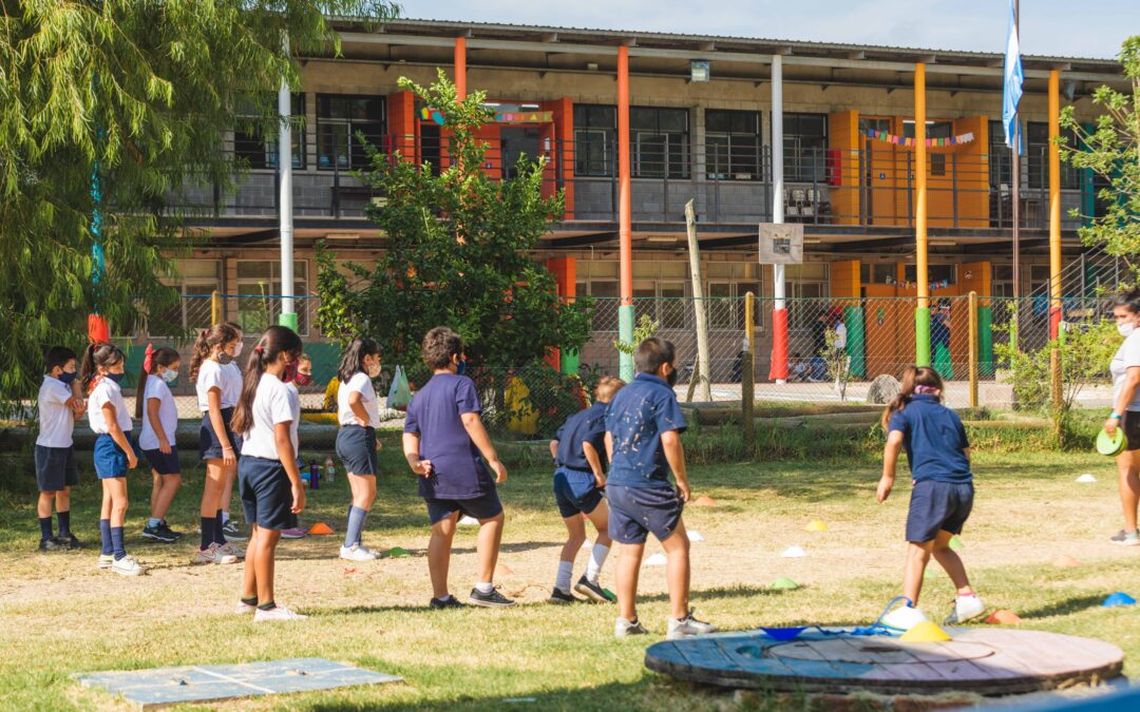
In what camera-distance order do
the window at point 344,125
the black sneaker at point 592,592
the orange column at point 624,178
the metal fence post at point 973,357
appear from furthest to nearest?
the window at point 344,125 → the orange column at point 624,178 → the metal fence post at point 973,357 → the black sneaker at point 592,592

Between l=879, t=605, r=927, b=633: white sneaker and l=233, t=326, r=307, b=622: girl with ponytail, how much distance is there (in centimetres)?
320

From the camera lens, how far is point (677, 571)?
7281 millimetres

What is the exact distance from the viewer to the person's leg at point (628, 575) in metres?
7.41

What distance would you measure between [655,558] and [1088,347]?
404 inches

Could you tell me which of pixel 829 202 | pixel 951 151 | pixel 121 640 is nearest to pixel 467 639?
pixel 121 640

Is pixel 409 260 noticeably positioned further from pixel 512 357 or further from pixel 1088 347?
pixel 1088 347

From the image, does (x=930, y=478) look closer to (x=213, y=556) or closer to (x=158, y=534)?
(x=213, y=556)

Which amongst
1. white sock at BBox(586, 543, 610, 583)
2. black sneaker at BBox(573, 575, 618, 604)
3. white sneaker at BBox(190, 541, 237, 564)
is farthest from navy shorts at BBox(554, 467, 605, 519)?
white sneaker at BBox(190, 541, 237, 564)

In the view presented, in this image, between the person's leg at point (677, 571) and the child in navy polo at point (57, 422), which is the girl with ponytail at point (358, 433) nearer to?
the child in navy polo at point (57, 422)

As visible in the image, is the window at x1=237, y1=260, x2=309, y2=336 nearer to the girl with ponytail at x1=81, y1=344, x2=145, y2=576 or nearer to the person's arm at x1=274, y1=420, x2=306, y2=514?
the girl with ponytail at x1=81, y1=344, x2=145, y2=576

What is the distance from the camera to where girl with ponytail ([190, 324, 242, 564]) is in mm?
10741

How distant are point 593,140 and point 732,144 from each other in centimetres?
363

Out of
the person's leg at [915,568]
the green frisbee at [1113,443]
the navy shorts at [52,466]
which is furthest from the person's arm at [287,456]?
the green frisbee at [1113,443]

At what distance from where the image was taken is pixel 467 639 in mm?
7492
